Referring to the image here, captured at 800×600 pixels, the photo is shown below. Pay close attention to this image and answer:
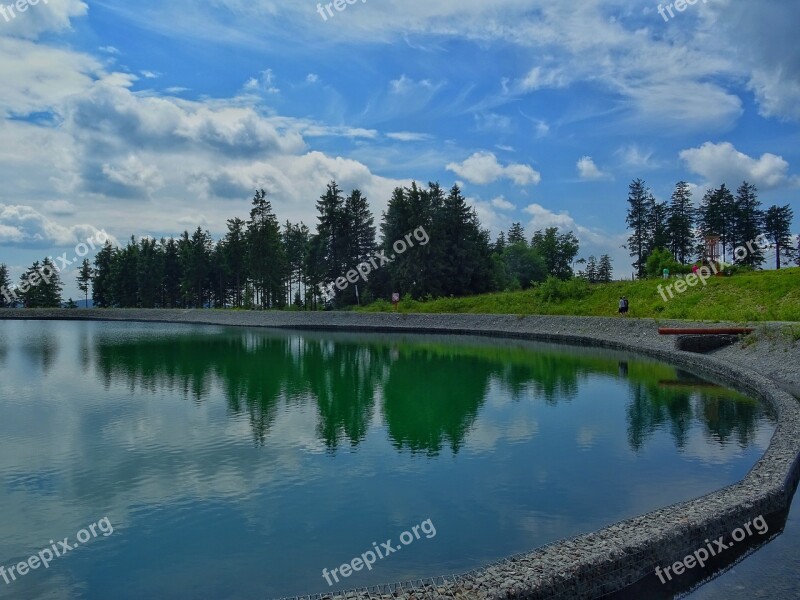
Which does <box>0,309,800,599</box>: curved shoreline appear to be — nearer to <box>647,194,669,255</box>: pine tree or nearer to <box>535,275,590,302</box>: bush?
<box>535,275,590,302</box>: bush

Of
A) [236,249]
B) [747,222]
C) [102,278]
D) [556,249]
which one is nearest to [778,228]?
[747,222]

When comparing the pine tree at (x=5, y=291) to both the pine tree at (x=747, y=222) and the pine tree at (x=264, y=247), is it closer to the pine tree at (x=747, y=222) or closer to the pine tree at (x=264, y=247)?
the pine tree at (x=264, y=247)

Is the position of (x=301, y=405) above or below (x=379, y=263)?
below

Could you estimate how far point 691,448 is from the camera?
14.1 metres

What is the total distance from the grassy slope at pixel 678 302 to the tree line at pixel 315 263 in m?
4.06

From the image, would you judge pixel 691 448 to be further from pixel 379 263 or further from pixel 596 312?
pixel 379 263

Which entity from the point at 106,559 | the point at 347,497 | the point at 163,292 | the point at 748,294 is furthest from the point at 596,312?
the point at 163,292

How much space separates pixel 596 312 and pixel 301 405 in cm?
3134

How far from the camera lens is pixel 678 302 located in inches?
1629

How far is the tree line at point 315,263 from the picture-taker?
6294cm

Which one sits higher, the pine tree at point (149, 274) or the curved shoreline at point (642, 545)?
the pine tree at point (149, 274)

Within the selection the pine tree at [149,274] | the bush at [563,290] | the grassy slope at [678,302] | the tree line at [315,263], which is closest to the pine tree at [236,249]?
the tree line at [315,263]

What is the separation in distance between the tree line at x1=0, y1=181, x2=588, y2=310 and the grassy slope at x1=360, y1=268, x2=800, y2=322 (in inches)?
160

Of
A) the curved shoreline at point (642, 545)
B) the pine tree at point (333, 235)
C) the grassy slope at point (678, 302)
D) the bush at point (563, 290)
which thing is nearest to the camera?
the curved shoreline at point (642, 545)
